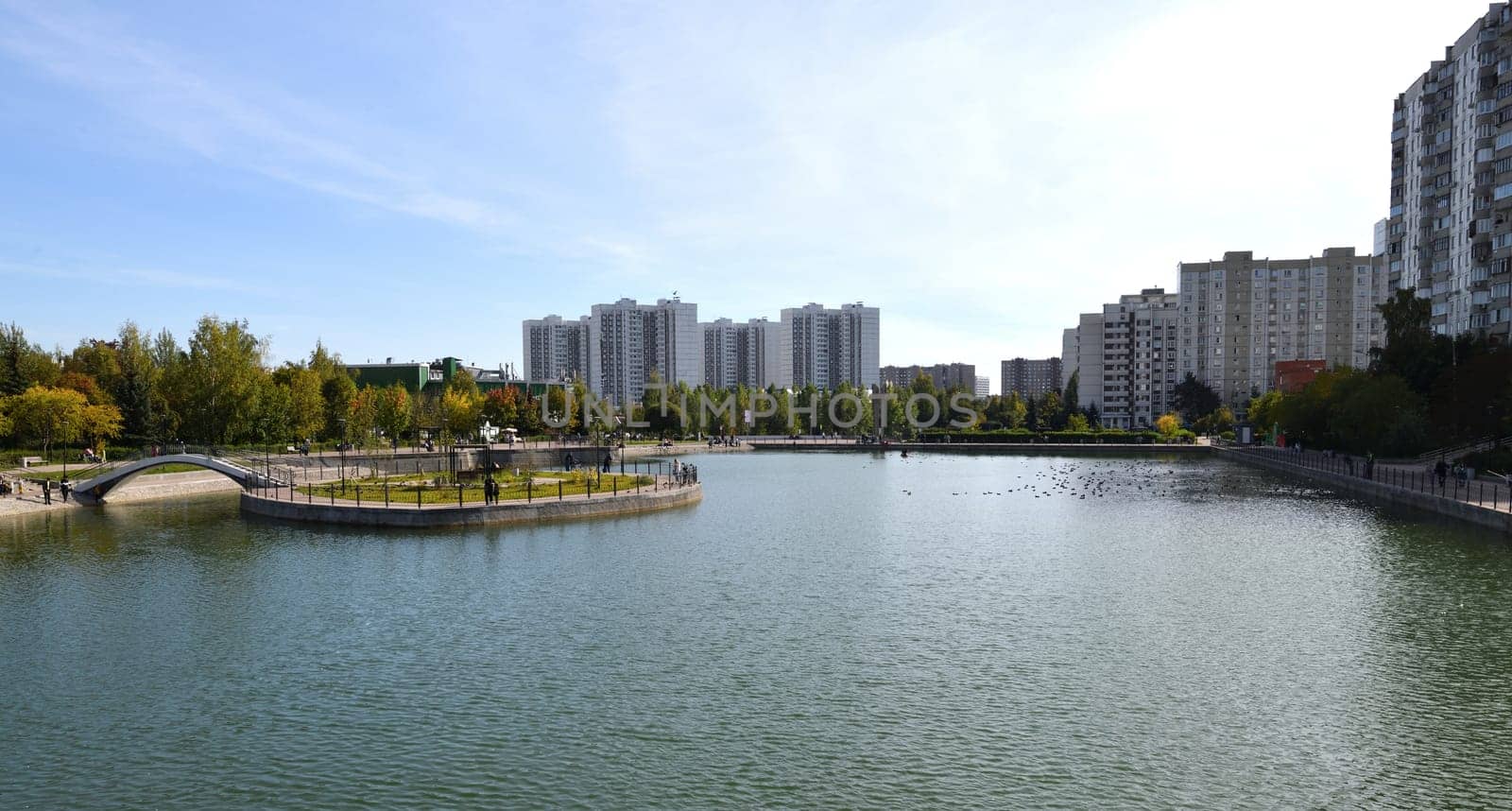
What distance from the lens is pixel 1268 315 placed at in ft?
525

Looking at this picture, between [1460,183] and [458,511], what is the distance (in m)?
96.7

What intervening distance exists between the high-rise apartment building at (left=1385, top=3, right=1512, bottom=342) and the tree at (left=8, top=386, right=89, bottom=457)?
11212 centimetres

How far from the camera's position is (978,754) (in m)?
16.6

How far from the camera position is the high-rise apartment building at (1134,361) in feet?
552

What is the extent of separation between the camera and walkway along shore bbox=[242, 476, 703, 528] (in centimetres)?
4453

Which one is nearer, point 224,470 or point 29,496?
point 29,496

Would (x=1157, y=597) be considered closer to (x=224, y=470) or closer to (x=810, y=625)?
(x=810, y=625)

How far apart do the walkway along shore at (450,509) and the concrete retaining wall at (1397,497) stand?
41357mm

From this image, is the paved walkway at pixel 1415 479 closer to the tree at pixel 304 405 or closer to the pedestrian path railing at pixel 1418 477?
the pedestrian path railing at pixel 1418 477

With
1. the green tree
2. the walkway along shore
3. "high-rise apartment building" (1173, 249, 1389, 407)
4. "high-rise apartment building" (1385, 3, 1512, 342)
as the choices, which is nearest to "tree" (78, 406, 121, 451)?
the walkway along shore

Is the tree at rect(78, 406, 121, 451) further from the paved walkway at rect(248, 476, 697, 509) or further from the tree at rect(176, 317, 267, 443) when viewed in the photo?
the paved walkway at rect(248, 476, 697, 509)

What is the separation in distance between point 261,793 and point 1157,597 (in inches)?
1003

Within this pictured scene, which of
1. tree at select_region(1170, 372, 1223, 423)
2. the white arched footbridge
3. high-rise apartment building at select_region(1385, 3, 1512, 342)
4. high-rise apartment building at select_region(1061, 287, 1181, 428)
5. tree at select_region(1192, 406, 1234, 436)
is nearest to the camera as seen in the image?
the white arched footbridge

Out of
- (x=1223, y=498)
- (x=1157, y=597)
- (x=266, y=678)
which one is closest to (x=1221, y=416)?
(x=1223, y=498)
